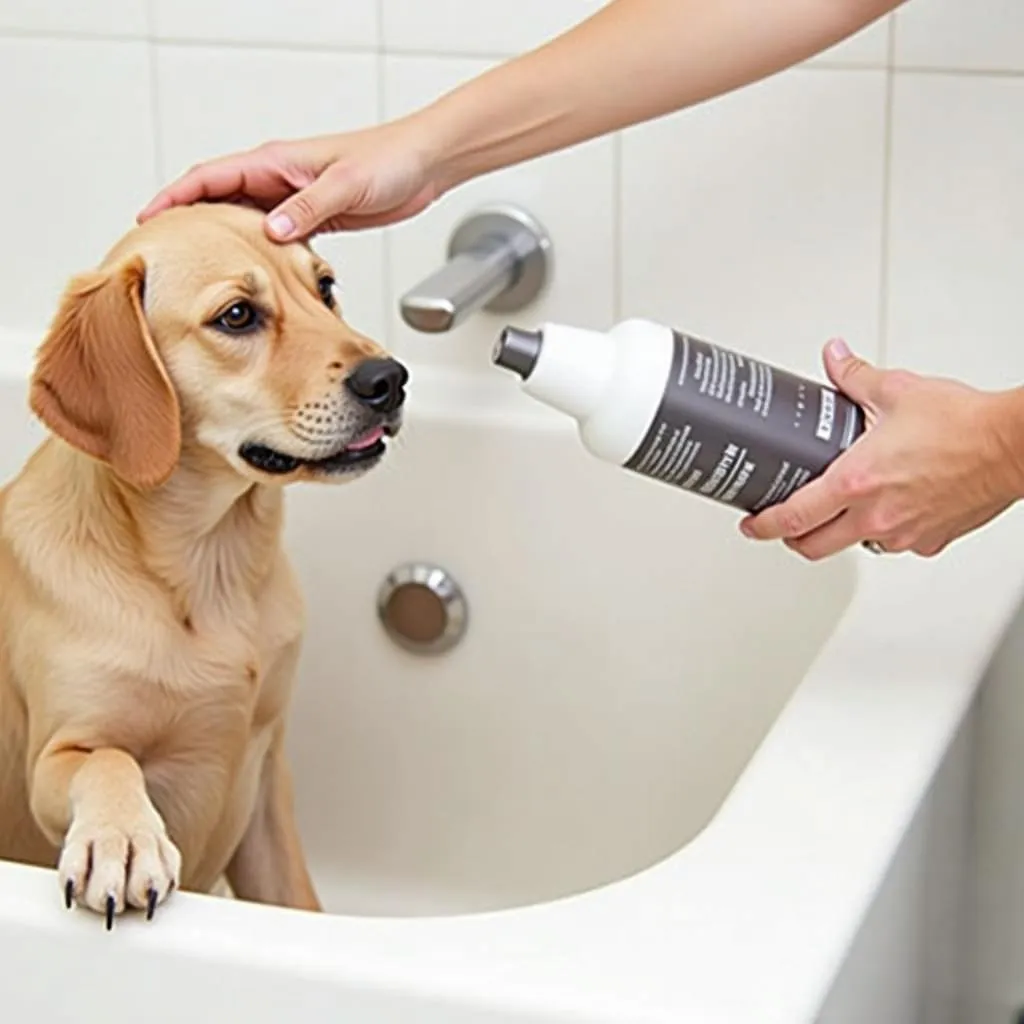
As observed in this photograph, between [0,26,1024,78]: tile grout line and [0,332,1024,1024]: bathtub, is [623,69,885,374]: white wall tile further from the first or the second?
[0,332,1024,1024]: bathtub

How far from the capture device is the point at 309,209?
140 centimetres

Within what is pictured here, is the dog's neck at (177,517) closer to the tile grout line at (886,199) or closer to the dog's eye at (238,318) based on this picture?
the dog's eye at (238,318)

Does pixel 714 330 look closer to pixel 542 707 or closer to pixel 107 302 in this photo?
pixel 542 707

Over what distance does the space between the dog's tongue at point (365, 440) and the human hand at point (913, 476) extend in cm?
23

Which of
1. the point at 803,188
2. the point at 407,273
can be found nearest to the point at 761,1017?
the point at 803,188

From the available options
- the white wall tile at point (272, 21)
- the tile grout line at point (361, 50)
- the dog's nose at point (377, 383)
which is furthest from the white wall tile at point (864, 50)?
the dog's nose at point (377, 383)

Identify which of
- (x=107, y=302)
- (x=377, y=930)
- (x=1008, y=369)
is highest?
(x=107, y=302)

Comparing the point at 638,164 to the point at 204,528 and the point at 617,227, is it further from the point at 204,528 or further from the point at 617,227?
the point at 204,528

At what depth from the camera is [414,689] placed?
1.81 m

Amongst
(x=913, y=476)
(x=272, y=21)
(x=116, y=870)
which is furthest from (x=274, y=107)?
(x=116, y=870)

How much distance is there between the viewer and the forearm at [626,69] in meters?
1.45

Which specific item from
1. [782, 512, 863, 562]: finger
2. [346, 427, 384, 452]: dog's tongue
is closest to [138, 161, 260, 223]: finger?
[346, 427, 384, 452]: dog's tongue

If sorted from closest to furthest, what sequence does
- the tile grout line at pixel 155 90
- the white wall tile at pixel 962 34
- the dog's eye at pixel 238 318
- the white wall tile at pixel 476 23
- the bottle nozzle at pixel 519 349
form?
the bottle nozzle at pixel 519 349
the dog's eye at pixel 238 318
the white wall tile at pixel 962 34
the white wall tile at pixel 476 23
the tile grout line at pixel 155 90

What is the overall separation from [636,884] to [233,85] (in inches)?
36.6
